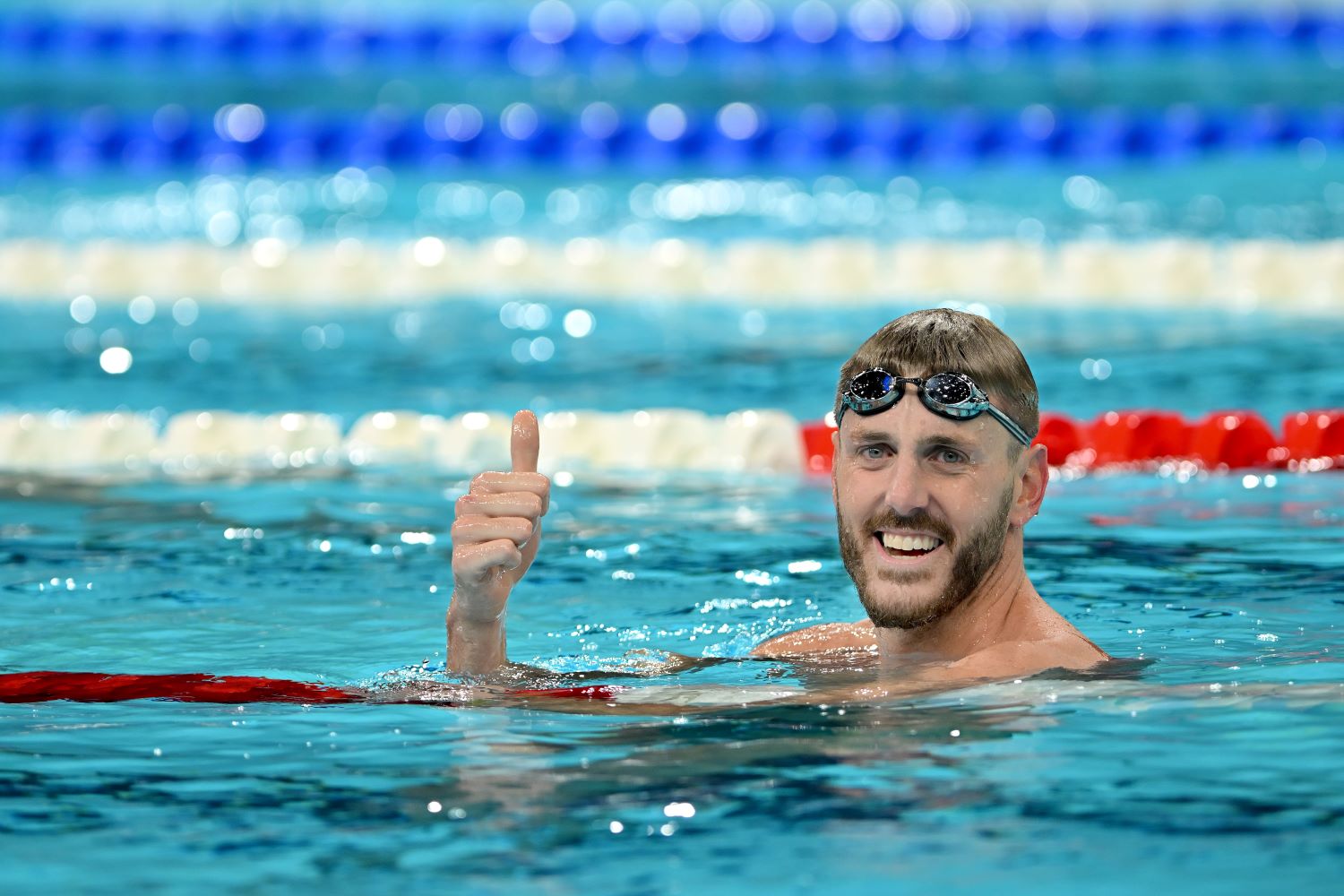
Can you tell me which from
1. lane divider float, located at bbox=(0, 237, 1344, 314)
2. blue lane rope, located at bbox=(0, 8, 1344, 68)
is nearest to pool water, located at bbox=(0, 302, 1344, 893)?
lane divider float, located at bbox=(0, 237, 1344, 314)

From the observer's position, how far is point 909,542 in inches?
104

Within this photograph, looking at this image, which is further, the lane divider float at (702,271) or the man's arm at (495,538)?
the lane divider float at (702,271)

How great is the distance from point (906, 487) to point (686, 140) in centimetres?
1006

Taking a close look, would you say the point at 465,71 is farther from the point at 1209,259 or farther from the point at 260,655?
the point at 260,655

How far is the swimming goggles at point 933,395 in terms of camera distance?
104 inches

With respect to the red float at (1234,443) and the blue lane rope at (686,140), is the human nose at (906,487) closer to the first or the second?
the red float at (1234,443)

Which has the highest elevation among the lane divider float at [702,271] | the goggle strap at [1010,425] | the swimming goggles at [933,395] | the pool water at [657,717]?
the lane divider float at [702,271]

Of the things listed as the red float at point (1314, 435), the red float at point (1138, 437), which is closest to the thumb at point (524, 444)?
the red float at point (1138, 437)

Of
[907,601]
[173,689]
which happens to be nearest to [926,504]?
[907,601]

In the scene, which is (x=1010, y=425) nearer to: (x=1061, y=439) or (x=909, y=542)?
(x=909, y=542)

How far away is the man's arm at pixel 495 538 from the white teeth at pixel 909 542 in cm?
48

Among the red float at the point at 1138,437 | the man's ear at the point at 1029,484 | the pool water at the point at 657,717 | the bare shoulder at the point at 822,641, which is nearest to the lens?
the pool water at the point at 657,717

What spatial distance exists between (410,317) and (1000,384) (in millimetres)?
6096

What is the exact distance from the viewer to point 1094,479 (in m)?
5.32
